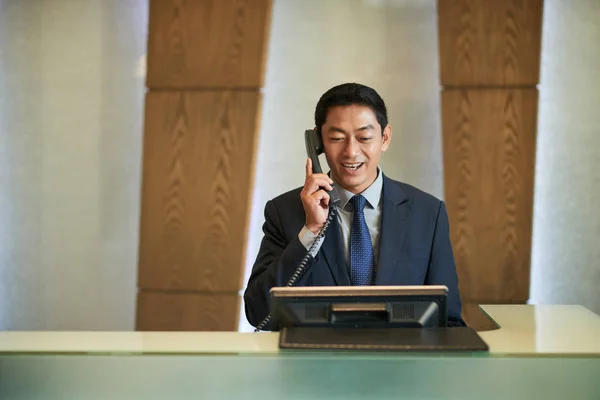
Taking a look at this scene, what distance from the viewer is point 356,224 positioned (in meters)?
1.87

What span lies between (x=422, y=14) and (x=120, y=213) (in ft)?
6.40

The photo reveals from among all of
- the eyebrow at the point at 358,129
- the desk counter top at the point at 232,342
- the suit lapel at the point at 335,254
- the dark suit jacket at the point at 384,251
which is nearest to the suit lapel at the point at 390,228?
the dark suit jacket at the point at 384,251

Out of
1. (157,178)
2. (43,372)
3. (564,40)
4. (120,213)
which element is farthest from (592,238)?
(43,372)

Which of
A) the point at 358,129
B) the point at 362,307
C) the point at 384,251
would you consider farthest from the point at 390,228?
the point at 362,307

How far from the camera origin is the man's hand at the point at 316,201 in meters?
1.71

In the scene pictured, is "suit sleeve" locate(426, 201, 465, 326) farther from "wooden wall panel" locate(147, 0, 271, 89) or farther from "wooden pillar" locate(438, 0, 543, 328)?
"wooden wall panel" locate(147, 0, 271, 89)

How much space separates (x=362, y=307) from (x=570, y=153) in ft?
7.50

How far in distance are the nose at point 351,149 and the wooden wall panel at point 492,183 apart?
3.97 feet

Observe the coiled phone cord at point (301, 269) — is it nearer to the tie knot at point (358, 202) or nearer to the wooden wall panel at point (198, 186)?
the tie knot at point (358, 202)

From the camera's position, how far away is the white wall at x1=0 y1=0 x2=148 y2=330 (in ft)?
10.8

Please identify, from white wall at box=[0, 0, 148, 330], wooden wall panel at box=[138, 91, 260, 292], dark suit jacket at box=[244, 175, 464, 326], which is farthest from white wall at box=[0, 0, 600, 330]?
dark suit jacket at box=[244, 175, 464, 326]

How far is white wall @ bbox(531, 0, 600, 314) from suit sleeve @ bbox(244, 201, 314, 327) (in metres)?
1.76

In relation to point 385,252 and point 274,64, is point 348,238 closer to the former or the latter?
point 385,252

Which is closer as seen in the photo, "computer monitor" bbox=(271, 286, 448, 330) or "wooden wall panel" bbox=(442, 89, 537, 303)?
"computer monitor" bbox=(271, 286, 448, 330)
